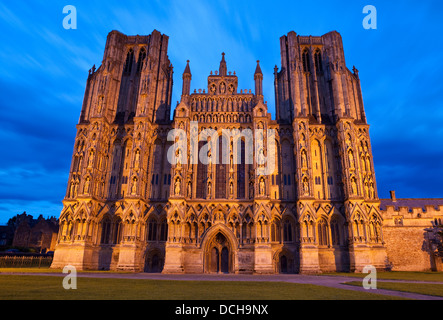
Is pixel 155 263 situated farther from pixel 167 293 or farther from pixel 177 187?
pixel 167 293

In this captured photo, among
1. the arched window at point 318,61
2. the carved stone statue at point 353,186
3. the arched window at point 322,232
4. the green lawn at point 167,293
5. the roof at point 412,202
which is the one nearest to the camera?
the green lawn at point 167,293

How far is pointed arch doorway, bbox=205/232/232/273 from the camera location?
121 ft

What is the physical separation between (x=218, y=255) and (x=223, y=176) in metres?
10.7

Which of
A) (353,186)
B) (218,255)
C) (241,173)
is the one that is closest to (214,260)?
(218,255)

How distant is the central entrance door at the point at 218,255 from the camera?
36.9 meters

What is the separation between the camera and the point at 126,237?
3581 centimetres

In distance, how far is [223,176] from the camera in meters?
40.5

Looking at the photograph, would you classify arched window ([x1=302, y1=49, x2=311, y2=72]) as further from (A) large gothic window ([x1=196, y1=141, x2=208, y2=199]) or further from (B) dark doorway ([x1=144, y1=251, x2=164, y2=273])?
(B) dark doorway ([x1=144, y1=251, x2=164, y2=273])

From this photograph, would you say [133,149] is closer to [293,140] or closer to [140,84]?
[140,84]

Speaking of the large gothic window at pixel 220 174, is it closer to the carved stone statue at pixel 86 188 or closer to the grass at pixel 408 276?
the carved stone statue at pixel 86 188

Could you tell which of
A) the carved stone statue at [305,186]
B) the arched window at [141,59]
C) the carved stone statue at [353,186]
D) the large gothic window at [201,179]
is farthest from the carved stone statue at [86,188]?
the carved stone statue at [353,186]

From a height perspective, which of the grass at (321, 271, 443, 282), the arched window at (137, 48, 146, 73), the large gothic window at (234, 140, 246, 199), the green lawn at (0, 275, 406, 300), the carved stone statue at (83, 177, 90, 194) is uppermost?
the arched window at (137, 48, 146, 73)

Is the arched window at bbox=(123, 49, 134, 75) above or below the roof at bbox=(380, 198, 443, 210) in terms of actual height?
above

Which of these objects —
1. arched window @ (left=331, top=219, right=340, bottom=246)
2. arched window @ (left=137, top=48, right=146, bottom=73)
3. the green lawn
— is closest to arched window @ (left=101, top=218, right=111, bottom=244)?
the green lawn
